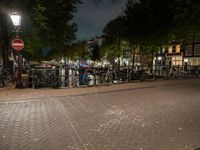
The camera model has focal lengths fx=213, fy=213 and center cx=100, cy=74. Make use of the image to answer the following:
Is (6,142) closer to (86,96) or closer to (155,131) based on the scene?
(155,131)

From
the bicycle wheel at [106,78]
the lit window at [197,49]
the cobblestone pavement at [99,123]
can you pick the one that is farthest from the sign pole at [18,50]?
the lit window at [197,49]

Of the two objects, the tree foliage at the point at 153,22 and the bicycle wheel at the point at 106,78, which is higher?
the tree foliage at the point at 153,22

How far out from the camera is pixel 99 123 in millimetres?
6129

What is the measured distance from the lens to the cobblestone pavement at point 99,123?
470cm

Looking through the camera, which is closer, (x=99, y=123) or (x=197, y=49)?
(x=99, y=123)

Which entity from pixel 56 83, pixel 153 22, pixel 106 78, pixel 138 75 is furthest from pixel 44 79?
pixel 153 22

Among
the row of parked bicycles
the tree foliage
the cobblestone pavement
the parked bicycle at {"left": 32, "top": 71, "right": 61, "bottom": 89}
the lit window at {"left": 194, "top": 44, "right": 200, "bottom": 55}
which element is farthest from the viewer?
the lit window at {"left": 194, "top": 44, "right": 200, "bottom": 55}

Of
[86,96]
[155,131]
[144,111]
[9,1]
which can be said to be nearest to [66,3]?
[9,1]

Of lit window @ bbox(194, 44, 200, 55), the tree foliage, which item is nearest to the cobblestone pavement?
the tree foliage

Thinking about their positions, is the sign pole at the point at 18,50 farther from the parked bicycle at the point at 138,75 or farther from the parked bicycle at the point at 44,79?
the parked bicycle at the point at 138,75

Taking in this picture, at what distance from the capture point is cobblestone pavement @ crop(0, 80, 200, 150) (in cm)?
470

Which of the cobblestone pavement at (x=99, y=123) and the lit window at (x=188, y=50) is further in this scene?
the lit window at (x=188, y=50)

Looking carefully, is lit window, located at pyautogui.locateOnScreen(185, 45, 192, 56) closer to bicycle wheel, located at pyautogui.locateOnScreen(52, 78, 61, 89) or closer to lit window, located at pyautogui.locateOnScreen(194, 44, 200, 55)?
lit window, located at pyautogui.locateOnScreen(194, 44, 200, 55)

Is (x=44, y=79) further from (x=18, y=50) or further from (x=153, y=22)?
(x=153, y=22)
